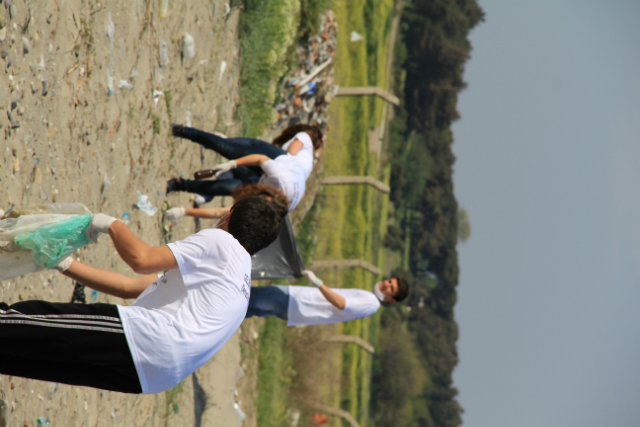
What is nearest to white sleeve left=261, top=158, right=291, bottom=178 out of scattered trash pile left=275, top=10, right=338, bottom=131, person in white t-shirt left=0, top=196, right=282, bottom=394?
person in white t-shirt left=0, top=196, right=282, bottom=394

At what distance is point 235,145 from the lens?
5.03 meters

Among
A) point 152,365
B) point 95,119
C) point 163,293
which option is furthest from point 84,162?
point 152,365

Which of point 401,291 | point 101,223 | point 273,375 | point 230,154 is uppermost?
point 230,154

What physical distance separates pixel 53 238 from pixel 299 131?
3.25m

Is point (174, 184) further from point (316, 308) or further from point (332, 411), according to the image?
point (332, 411)

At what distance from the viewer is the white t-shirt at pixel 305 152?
4922 millimetres

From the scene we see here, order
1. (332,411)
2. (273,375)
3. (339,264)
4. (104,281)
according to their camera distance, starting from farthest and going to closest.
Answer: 1. (339,264)
2. (332,411)
3. (273,375)
4. (104,281)

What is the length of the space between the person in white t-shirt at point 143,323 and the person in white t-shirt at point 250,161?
2.33 meters

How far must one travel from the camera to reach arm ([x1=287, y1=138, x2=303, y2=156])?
4954 millimetres

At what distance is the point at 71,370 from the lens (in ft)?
7.56

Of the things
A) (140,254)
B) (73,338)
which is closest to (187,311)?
(140,254)

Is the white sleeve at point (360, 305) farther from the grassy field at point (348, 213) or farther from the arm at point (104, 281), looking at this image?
the grassy field at point (348, 213)

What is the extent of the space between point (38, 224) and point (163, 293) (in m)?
0.69

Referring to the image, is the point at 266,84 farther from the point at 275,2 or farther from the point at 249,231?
the point at 249,231
